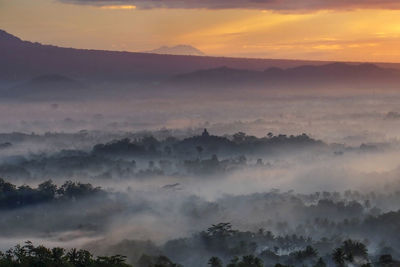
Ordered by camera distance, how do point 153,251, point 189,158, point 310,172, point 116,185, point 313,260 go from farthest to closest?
point 189,158 < point 310,172 < point 116,185 < point 153,251 < point 313,260

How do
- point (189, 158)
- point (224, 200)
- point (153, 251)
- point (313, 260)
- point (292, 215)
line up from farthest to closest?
1. point (189, 158)
2. point (224, 200)
3. point (292, 215)
4. point (153, 251)
5. point (313, 260)

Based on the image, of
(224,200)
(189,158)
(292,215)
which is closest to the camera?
(292,215)

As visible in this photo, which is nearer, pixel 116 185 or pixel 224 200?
pixel 224 200

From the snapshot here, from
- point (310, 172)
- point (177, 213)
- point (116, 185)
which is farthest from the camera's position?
point (310, 172)

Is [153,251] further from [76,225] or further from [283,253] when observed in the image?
[76,225]

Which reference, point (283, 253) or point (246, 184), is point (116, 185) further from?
point (283, 253)

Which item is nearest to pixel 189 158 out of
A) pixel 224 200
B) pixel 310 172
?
pixel 310 172

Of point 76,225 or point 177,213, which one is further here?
point 177,213

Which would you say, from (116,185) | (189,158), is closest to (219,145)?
(189,158)
